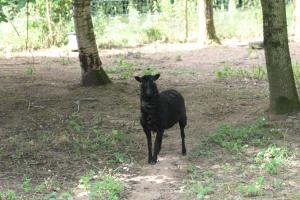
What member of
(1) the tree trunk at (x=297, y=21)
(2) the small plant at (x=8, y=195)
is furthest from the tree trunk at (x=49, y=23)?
(2) the small plant at (x=8, y=195)

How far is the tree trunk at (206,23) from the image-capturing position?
18.0 metres

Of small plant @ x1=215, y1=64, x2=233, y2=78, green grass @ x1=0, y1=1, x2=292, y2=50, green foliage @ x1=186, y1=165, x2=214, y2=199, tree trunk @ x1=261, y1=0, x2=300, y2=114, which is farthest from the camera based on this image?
green grass @ x1=0, y1=1, x2=292, y2=50

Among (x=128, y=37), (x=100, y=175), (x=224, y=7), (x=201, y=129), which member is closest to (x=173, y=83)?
(x=201, y=129)

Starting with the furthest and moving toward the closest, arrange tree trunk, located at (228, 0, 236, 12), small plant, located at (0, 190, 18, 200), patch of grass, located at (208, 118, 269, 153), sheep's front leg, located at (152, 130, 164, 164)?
tree trunk, located at (228, 0, 236, 12), patch of grass, located at (208, 118, 269, 153), sheep's front leg, located at (152, 130, 164, 164), small plant, located at (0, 190, 18, 200)

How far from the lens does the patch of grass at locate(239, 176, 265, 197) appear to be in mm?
5754

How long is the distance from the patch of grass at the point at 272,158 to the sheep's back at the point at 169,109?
4.09 feet

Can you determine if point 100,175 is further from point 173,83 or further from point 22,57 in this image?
point 22,57

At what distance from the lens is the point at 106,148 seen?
25.5 ft

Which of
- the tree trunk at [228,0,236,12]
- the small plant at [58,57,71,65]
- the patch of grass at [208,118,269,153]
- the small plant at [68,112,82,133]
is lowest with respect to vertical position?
the patch of grass at [208,118,269,153]

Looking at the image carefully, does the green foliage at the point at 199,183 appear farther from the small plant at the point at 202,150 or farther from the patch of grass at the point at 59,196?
the patch of grass at the point at 59,196

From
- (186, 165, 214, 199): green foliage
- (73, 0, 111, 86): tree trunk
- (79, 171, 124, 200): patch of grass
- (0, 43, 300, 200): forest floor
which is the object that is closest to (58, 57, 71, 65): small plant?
(0, 43, 300, 200): forest floor

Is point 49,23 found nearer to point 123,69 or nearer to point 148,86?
point 123,69

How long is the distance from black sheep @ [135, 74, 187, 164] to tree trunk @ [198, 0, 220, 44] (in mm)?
10749

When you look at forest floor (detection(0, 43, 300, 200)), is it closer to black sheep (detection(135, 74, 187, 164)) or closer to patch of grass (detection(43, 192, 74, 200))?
patch of grass (detection(43, 192, 74, 200))
